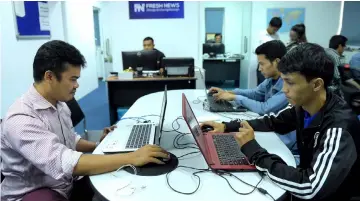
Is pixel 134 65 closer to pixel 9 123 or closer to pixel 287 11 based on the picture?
pixel 9 123

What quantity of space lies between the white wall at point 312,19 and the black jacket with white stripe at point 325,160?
469 cm

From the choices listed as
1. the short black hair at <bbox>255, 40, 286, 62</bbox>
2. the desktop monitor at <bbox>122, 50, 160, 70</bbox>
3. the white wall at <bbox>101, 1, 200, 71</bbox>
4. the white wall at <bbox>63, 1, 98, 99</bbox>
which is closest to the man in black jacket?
the short black hair at <bbox>255, 40, 286, 62</bbox>

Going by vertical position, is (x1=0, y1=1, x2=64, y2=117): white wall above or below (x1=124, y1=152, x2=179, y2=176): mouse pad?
above

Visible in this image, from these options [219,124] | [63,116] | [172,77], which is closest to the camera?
[63,116]

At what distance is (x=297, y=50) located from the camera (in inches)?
42.6

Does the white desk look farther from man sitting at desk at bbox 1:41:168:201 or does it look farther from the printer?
the printer

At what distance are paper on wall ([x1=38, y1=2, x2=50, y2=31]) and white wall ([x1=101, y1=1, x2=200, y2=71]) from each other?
119cm

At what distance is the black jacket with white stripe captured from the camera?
2.98ft

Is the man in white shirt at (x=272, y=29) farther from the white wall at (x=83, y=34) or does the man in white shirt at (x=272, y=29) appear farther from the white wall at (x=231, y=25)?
the white wall at (x=83, y=34)

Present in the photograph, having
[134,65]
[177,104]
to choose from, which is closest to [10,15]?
[134,65]

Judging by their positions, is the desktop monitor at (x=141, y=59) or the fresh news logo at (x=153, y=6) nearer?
the desktop monitor at (x=141, y=59)

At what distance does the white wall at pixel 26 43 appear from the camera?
9.67 feet

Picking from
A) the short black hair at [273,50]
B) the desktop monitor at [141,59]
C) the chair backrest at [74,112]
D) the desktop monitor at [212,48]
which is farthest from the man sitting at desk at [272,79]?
the desktop monitor at [212,48]

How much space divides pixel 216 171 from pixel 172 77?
2633 millimetres
